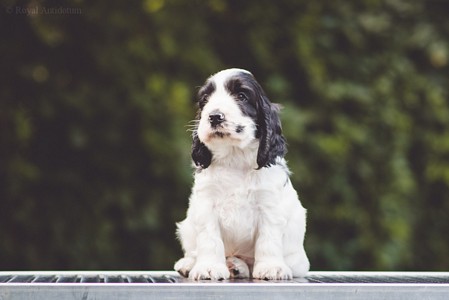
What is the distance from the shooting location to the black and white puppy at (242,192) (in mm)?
3629

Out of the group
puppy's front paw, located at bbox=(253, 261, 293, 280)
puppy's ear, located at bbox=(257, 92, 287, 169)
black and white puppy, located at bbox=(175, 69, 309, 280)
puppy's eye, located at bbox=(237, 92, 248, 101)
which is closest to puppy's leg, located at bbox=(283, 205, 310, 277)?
black and white puppy, located at bbox=(175, 69, 309, 280)

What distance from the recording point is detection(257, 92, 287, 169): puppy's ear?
3689 mm

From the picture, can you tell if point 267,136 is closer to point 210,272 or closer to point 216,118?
point 216,118

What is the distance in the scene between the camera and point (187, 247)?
155 inches

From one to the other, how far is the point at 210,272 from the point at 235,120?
2.17ft

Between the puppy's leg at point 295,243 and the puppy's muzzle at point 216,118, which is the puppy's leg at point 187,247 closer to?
the puppy's leg at point 295,243

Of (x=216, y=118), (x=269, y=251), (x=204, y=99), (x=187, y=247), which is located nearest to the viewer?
(x=216, y=118)

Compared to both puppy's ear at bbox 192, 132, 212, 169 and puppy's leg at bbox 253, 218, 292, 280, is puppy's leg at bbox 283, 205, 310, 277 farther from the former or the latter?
puppy's ear at bbox 192, 132, 212, 169

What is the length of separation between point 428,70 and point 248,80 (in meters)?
5.40

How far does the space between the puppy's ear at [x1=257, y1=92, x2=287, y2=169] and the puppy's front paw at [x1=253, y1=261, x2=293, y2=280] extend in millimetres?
435

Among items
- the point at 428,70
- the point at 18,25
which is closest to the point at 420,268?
the point at 428,70

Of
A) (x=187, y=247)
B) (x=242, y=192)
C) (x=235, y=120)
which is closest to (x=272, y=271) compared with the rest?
(x=242, y=192)

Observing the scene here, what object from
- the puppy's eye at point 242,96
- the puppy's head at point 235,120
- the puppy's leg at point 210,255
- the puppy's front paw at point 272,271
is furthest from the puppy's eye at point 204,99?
the puppy's front paw at point 272,271

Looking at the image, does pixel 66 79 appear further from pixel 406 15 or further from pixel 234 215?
pixel 234 215
